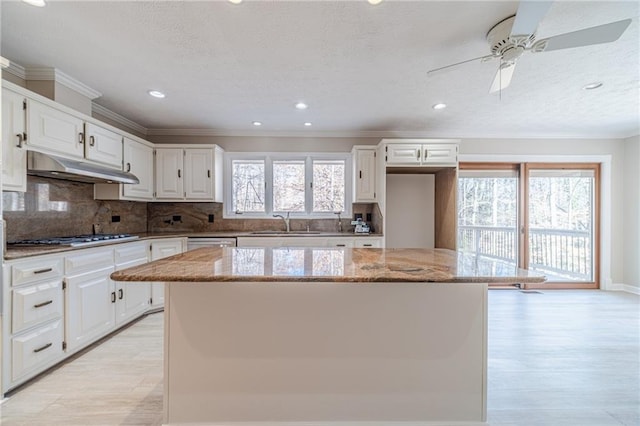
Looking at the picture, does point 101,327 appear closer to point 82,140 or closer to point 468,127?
point 82,140

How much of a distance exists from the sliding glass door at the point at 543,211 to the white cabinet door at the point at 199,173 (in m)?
3.89

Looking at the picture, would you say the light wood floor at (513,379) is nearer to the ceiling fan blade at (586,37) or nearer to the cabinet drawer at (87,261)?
the cabinet drawer at (87,261)

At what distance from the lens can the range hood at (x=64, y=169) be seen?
7.04 ft

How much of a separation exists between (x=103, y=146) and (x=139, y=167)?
66cm

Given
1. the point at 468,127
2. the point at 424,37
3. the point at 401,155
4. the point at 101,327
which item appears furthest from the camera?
the point at 468,127

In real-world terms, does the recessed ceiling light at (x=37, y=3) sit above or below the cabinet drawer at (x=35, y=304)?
above

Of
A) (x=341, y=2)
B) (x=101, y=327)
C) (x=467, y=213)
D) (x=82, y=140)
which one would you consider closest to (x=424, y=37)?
(x=341, y=2)

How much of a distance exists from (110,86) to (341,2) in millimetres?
2466

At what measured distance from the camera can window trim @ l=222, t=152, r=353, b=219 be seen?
431cm

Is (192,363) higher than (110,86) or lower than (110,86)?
lower

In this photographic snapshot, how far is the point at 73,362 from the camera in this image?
7.42 feet

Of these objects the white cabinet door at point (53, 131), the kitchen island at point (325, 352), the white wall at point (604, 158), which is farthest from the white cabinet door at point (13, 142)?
the white wall at point (604, 158)

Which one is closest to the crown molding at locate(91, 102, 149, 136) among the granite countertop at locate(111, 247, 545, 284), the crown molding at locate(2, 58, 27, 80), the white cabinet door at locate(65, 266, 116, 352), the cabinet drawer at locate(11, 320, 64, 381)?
the crown molding at locate(2, 58, 27, 80)

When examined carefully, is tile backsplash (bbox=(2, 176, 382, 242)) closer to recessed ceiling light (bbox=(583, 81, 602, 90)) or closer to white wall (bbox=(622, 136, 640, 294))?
recessed ceiling light (bbox=(583, 81, 602, 90))
